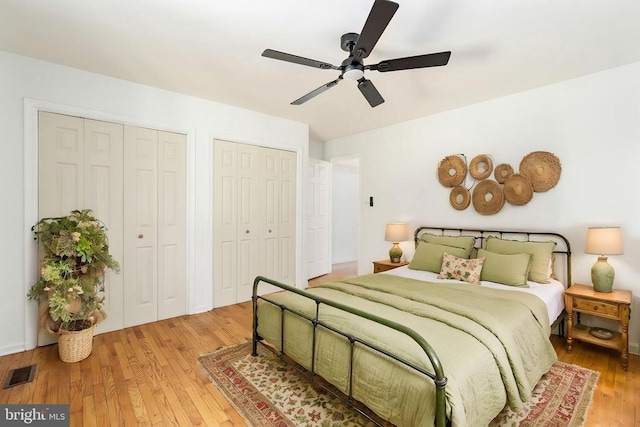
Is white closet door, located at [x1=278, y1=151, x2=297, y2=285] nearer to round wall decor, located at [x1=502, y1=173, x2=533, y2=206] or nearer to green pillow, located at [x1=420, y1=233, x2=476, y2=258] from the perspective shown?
green pillow, located at [x1=420, y1=233, x2=476, y2=258]

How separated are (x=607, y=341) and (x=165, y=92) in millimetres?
5007

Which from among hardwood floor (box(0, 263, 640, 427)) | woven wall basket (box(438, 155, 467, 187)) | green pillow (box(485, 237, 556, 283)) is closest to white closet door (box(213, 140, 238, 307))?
hardwood floor (box(0, 263, 640, 427))

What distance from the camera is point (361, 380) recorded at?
5.71 feet

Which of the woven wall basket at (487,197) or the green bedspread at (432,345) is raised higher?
the woven wall basket at (487,197)

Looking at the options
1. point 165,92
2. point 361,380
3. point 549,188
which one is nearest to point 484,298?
point 361,380

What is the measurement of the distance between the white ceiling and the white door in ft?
7.44

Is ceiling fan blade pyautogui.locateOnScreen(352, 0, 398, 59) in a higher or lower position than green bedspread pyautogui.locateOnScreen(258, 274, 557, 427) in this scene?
higher

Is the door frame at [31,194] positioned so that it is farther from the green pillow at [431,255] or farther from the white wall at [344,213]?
the white wall at [344,213]

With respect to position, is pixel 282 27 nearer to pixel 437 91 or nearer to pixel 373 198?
pixel 437 91

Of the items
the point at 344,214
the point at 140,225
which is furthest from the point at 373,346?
the point at 344,214

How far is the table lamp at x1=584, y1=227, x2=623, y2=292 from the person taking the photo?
263 centimetres

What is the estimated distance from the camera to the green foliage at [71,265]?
8.49 feet

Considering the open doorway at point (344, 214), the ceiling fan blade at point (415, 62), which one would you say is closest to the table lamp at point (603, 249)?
the ceiling fan blade at point (415, 62)

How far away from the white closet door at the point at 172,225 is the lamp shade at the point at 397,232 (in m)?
2.66
